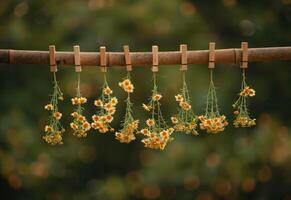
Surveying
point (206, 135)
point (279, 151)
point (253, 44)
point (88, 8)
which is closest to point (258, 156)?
point (279, 151)

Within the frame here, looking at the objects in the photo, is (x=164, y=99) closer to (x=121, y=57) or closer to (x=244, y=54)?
(x=244, y=54)

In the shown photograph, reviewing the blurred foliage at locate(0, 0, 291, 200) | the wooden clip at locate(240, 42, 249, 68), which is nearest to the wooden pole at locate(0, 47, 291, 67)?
the wooden clip at locate(240, 42, 249, 68)

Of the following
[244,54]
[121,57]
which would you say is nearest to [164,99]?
[244,54]

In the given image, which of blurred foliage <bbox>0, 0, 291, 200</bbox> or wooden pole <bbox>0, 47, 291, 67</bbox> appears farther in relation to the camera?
blurred foliage <bbox>0, 0, 291, 200</bbox>

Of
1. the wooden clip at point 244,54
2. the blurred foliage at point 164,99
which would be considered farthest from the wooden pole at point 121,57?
the blurred foliage at point 164,99

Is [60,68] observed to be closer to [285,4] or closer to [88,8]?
[88,8]

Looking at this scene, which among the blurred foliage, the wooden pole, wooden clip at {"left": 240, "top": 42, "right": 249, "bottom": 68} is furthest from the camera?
the blurred foliage

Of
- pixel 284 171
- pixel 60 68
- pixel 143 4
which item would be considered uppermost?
pixel 143 4

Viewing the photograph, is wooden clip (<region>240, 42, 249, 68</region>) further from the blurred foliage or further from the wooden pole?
the blurred foliage
